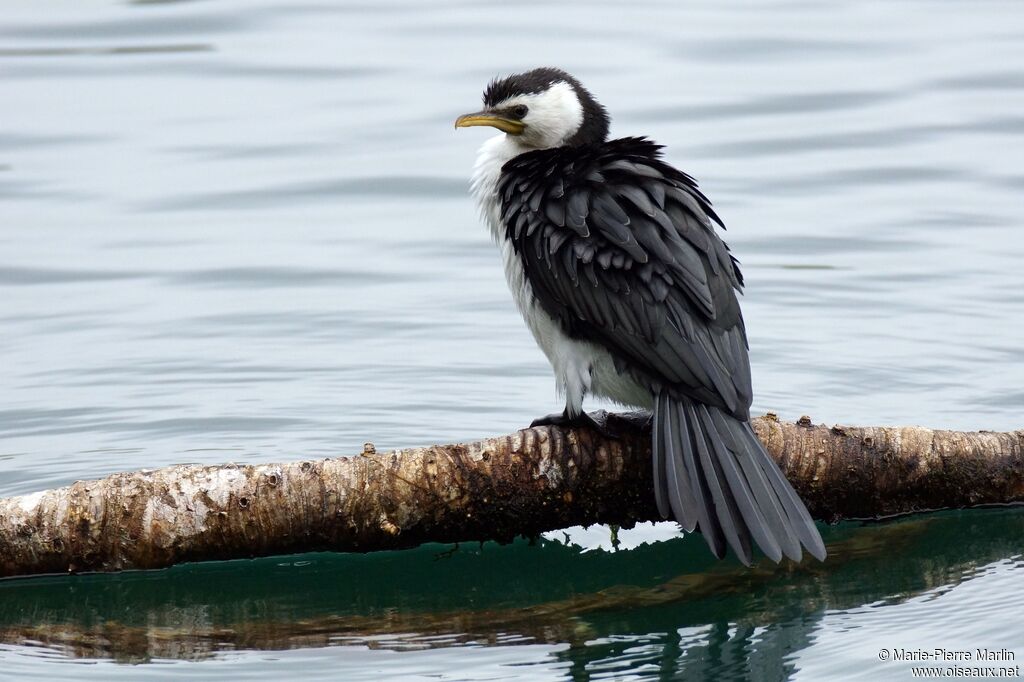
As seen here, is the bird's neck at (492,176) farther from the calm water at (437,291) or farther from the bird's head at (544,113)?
the calm water at (437,291)

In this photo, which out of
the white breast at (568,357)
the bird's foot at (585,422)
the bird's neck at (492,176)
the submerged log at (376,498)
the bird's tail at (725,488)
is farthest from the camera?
the bird's neck at (492,176)

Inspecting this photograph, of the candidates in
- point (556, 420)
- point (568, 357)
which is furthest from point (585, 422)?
point (568, 357)

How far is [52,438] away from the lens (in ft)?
22.2

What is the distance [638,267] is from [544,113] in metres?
1.05

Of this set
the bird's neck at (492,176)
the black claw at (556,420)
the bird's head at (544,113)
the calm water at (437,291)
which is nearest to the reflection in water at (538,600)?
the calm water at (437,291)

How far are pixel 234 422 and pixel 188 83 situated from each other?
6738 millimetres

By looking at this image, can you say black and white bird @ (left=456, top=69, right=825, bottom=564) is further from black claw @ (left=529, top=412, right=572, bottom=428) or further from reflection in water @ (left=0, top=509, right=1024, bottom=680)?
reflection in water @ (left=0, top=509, right=1024, bottom=680)

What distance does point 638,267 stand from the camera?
16.9 ft

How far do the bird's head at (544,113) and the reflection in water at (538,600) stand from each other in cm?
150

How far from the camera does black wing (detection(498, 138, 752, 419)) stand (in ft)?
16.4

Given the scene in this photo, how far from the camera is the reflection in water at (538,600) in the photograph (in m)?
4.82

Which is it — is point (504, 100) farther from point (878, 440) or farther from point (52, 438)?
point (52, 438)

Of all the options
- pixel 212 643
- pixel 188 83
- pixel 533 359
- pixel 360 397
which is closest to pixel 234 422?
pixel 360 397

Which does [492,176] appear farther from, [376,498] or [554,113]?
[376,498]
